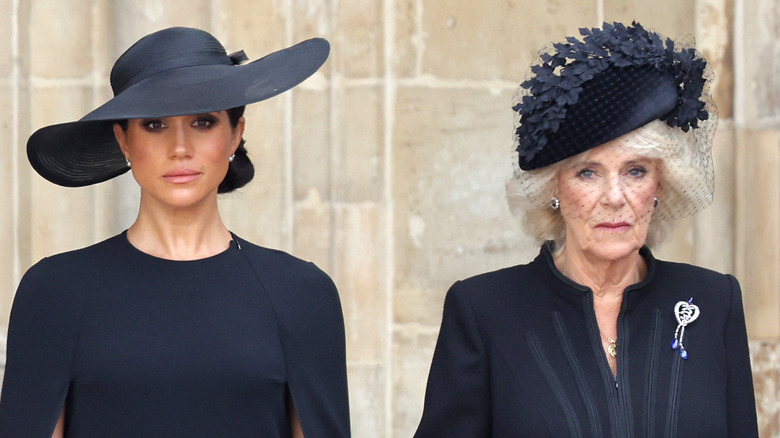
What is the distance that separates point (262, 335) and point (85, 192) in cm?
187

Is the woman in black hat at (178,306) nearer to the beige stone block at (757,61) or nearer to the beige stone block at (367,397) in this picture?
the beige stone block at (367,397)

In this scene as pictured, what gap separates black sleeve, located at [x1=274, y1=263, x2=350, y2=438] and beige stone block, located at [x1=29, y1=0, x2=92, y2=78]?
5.98 ft

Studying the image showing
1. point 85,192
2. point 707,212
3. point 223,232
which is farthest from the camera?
point 707,212

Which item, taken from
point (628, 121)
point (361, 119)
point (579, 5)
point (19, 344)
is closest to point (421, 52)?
point (361, 119)

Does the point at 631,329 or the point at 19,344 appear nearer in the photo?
the point at 19,344

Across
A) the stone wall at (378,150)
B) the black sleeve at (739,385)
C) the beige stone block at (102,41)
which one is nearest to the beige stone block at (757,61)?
the stone wall at (378,150)

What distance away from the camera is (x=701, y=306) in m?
3.04

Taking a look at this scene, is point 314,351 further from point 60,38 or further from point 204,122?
point 60,38

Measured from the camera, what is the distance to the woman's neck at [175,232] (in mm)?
2818

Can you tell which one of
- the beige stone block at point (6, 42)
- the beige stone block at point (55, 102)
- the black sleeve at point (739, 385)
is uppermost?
the beige stone block at point (6, 42)

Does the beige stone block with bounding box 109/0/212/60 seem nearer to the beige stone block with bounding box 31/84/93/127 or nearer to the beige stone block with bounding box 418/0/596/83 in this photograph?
the beige stone block with bounding box 31/84/93/127

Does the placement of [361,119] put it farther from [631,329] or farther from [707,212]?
[631,329]

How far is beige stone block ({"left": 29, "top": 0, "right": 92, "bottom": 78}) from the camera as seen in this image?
14.3ft

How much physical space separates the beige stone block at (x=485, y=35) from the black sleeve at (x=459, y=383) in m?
1.71
